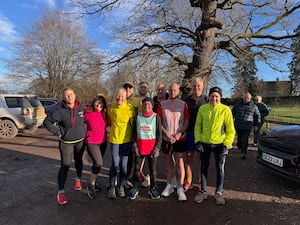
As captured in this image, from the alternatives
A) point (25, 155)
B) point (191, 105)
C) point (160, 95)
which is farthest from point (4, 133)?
point (191, 105)

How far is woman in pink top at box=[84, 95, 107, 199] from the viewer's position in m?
3.97

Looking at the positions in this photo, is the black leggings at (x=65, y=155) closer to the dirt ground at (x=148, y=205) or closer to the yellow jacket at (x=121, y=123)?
the dirt ground at (x=148, y=205)

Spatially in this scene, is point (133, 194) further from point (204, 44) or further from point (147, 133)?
point (204, 44)

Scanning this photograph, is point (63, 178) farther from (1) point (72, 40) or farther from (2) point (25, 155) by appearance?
(1) point (72, 40)

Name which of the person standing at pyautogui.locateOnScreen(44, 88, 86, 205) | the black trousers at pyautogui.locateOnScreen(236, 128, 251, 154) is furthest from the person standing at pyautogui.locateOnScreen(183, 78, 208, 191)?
the black trousers at pyautogui.locateOnScreen(236, 128, 251, 154)

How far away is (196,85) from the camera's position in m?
4.14

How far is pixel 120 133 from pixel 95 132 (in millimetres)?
417

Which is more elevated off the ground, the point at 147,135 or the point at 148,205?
the point at 147,135

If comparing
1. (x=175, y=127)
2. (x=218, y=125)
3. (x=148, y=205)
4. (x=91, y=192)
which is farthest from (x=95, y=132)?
(x=218, y=125)

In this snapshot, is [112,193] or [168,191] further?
[168,191]

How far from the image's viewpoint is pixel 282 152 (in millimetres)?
4332

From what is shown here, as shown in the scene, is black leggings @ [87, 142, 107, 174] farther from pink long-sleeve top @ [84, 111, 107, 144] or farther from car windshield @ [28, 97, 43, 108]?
car windshield @ [28, 97, 43, 108]

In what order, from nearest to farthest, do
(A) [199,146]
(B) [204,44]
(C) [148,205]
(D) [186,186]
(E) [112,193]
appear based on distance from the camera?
(C) [148,205], (A) [199,146], (E) [112,193], (D) [186,186], (B) [204,44]

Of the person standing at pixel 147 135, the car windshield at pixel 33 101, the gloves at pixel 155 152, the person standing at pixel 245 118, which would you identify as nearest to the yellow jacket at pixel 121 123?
the person standing at pixel 147 135
